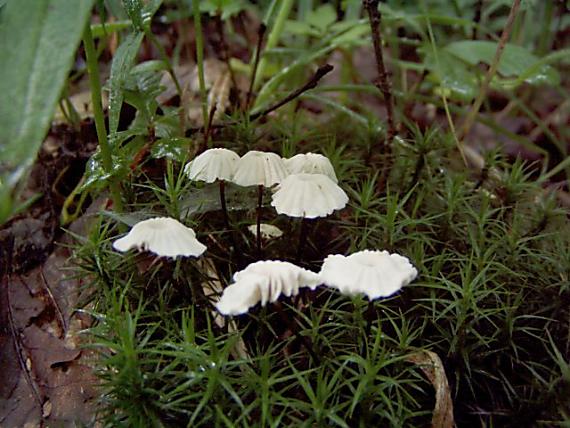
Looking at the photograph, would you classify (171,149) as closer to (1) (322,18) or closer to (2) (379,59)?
(2) (379,59)

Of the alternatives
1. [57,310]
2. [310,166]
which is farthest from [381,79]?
[57,310]

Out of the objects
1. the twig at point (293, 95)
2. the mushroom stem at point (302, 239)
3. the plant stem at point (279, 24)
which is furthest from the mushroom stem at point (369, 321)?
the plant stem at point (279, 24)

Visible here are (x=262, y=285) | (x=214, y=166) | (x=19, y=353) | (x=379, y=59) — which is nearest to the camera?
(x=262, y=285)

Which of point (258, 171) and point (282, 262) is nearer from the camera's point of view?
point (282, 262)

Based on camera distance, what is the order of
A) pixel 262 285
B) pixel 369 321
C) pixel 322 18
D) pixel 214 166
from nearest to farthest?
pixel 262 285 → pixel 369 321 → pixel 214 166 → pixel 322 18

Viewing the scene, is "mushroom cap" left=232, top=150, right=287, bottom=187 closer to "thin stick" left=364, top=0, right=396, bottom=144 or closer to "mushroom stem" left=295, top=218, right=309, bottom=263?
"mushroom stem" left=295, top=218, right=309, bottom=263

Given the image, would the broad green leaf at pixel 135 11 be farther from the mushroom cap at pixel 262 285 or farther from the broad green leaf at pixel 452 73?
the broad green leaf at pixel 452 73

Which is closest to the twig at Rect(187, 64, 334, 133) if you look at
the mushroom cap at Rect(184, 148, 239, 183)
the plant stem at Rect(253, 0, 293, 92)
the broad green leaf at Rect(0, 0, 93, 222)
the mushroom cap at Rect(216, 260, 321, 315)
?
the mushroom cap at Rect(184, 148, 239, 183)
